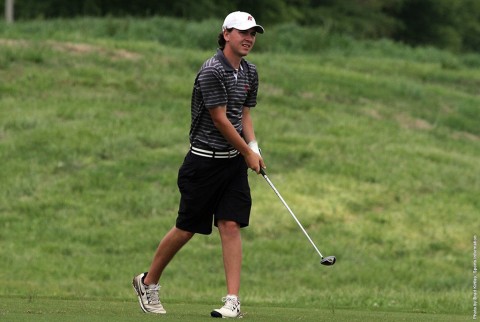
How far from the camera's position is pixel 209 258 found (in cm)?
1817

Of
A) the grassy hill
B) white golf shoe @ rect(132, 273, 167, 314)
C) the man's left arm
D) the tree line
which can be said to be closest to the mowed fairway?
white golf shoe @ rect(132, 273, 167, 314)

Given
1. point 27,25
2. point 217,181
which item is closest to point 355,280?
point 217,181

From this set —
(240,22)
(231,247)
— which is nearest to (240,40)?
(240,22)

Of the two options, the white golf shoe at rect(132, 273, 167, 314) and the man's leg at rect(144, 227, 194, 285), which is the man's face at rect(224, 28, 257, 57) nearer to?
the man's leg at rect(144, 227, 194, 285)

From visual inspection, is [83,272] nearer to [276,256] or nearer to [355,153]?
[276,256]

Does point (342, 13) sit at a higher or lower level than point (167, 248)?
lower

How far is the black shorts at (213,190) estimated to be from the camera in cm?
848

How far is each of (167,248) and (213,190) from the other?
582mm

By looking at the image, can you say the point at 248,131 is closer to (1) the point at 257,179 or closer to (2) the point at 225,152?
(2) the point at 225,152

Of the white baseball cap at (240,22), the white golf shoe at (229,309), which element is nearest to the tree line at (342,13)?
the white baseball cap at (240,22)

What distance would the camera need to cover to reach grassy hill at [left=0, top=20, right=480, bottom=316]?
1725 centimetres

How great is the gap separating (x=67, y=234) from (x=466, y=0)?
62.8m

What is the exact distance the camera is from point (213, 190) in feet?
27.8

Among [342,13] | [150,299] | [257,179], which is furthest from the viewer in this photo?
[342,13]
